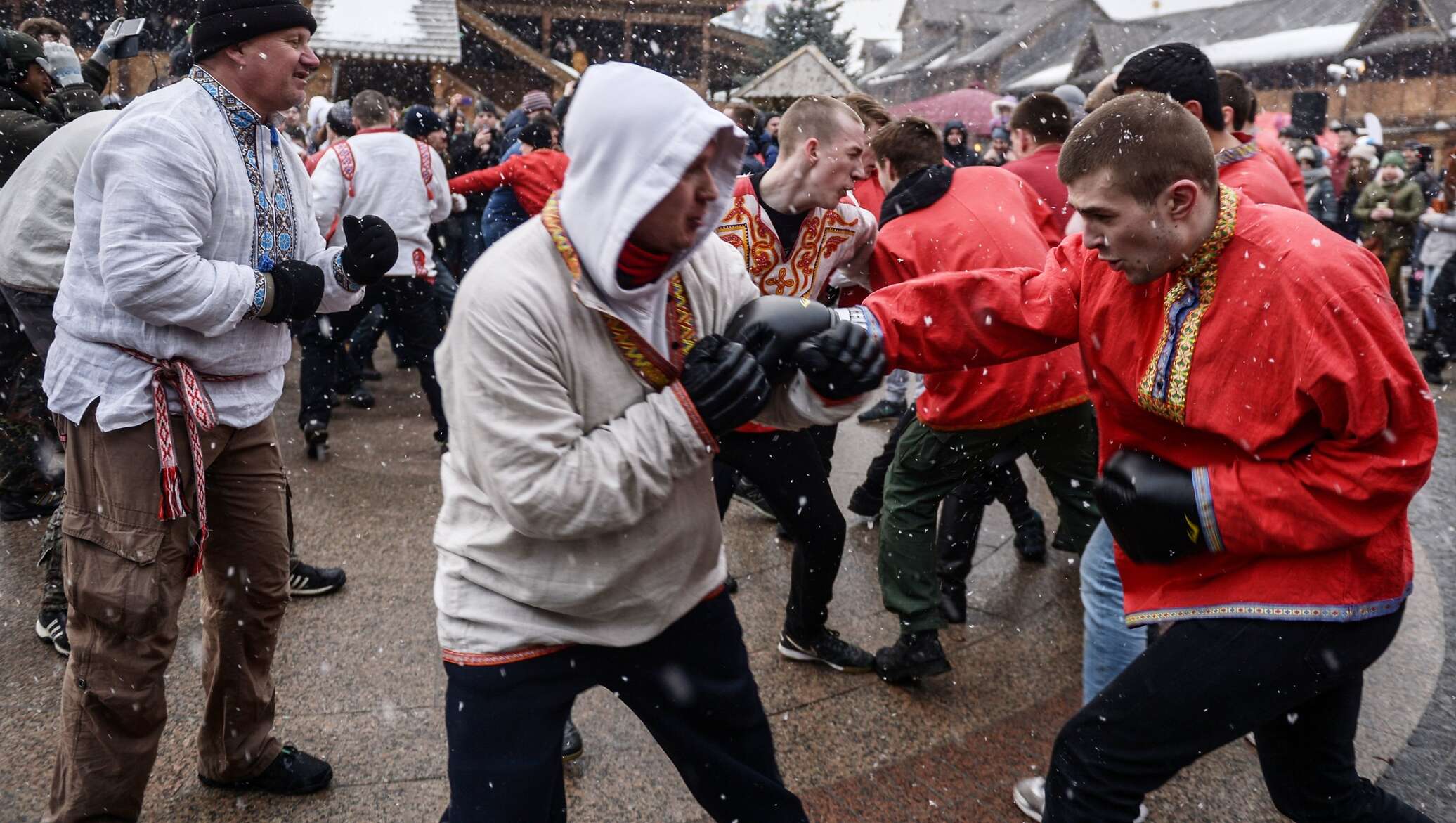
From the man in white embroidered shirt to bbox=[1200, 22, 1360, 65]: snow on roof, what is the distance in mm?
35465

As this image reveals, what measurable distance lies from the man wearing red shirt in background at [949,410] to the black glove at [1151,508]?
1525 mm

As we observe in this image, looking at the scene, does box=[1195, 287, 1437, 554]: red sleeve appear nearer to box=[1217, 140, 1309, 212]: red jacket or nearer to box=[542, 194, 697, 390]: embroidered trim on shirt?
box=[542, 194, 697, 390]: embroidered trim on shirt

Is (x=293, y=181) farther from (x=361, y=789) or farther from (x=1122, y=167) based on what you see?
(x=1122, y=167)

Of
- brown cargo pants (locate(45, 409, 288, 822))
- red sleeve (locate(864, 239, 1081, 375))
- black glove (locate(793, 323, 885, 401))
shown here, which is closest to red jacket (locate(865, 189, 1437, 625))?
red sleeve (locate(864, 239, 1081, 375))

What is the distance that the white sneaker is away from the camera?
3.05 metres

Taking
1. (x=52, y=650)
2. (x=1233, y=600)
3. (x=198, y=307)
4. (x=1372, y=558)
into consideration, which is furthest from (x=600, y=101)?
(x=52, y=650)

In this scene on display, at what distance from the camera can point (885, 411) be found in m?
7.60

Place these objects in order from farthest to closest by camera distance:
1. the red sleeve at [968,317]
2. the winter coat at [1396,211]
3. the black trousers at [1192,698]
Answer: the winter coat at [1396,211]
the red sleeve at [968,317]
the black trousers at [1192,698]

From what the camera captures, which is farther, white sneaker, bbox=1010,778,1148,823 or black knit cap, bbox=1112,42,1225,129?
black knit cap, bbox=1112,42,1225,129

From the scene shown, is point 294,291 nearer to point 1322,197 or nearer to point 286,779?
point 286,779

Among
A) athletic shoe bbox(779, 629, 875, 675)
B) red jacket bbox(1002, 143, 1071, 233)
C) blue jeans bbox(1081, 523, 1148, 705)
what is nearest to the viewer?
blue jeans bbox(1081, 523, 1148, 705)

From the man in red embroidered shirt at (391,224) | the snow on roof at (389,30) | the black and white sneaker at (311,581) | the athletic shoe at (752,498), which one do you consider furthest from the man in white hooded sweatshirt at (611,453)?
the snow on roof at (389,30)

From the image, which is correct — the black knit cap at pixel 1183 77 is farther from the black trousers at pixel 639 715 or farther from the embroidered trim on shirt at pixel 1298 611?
the black trousers at pixel 639 715

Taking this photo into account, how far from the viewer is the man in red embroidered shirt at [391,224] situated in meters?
6.23
